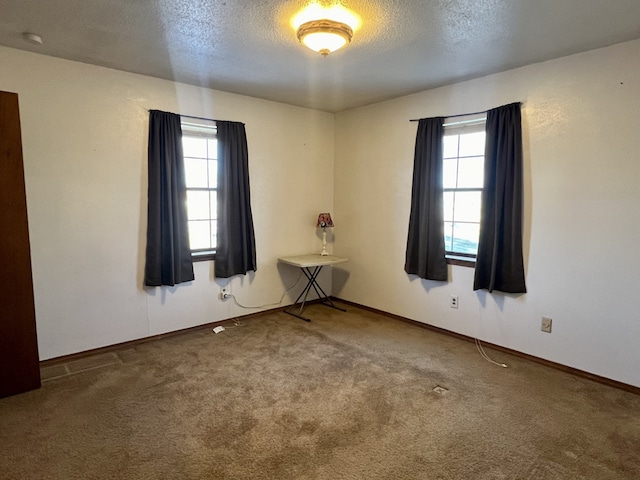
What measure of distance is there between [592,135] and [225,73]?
3.02m

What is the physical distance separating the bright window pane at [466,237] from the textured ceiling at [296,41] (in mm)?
1390

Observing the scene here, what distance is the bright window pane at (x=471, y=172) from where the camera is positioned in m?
3.57

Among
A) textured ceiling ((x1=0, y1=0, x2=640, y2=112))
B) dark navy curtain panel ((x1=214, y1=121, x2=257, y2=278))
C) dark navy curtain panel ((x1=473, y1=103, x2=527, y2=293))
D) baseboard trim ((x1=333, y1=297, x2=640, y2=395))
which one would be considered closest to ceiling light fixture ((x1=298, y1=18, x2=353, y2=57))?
textured ceiling ((x1=0, y1=0, x2=640, y2=112))

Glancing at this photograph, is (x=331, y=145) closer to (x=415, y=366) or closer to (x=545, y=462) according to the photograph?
(x=415, y=366)

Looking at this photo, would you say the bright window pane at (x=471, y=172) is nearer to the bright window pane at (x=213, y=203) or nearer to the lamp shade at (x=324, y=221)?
the lamp shade at (x=324, y=221)

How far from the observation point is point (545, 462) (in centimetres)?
199

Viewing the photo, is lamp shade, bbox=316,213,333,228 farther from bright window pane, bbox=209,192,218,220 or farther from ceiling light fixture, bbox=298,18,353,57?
ceiling light fixture, bbox=298,18,353,57

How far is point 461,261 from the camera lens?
3.70 m

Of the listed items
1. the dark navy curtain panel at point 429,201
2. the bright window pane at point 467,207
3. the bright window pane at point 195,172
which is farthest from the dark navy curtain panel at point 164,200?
the bright window pane at point 467,207

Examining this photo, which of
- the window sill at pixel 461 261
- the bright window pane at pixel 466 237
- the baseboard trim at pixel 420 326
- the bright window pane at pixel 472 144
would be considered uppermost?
the bright window pane at pixel 472 144

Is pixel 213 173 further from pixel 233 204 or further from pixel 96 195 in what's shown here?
pixel 96 195

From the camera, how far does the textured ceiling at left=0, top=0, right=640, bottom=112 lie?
7.12 ft

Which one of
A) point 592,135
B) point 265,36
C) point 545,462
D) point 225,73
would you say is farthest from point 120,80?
point 545,462

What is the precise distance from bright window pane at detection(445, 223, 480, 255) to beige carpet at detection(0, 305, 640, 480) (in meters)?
0.98
